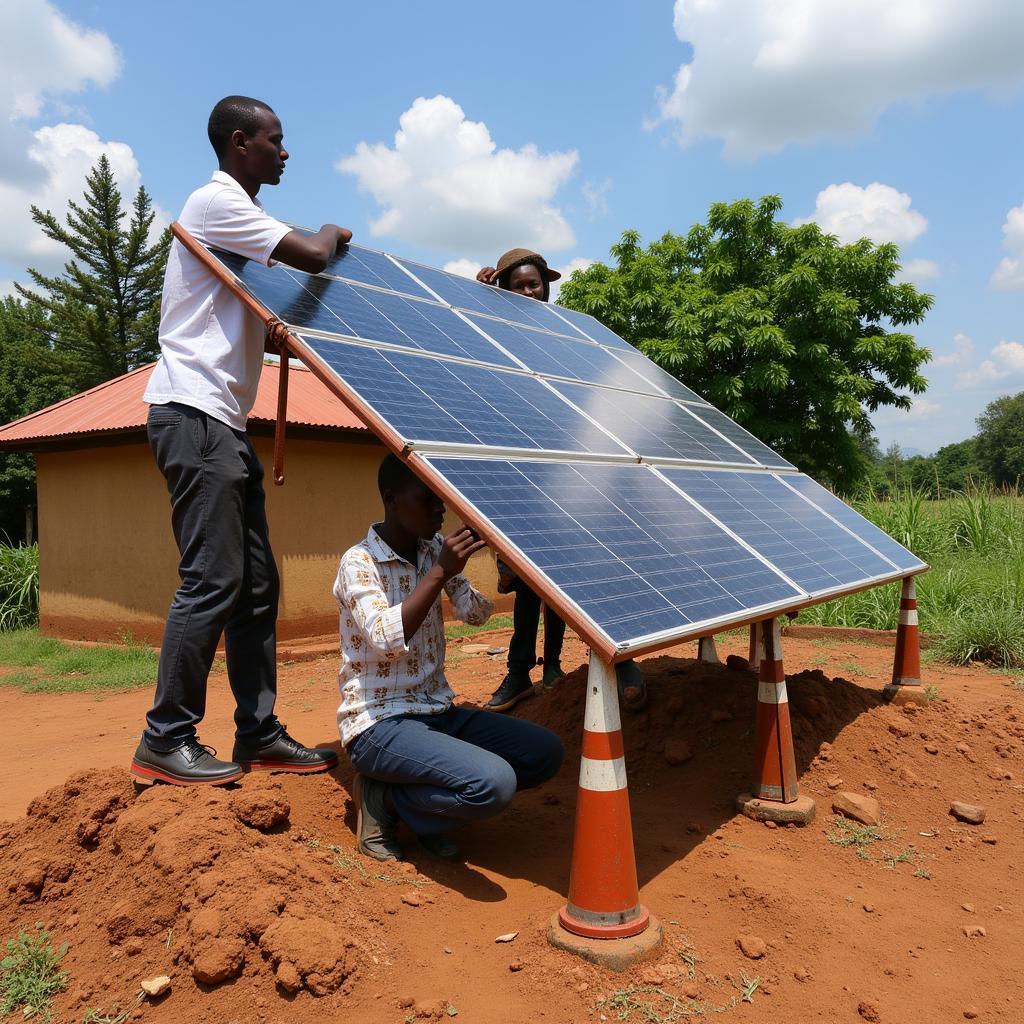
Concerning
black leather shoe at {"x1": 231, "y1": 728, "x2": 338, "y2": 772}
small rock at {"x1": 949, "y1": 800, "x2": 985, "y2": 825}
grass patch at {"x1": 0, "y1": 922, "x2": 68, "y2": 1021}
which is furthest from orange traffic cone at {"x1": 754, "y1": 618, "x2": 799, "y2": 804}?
grass patch at {"x1": 0, "y1": 922, "x2": 68, "y2": 1021}

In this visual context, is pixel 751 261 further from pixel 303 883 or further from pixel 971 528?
pixel 303 883

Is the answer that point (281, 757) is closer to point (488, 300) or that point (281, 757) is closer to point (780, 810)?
point (780, 810)

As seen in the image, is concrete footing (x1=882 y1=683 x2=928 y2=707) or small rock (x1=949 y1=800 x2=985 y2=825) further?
concrete footing (x1=882 y1=683 x2=928 y2=707)

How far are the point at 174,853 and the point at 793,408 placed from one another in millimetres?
17819

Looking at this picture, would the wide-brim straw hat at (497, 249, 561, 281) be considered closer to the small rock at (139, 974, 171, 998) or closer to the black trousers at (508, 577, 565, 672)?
the black trousers at (508, 577, 565, 672)

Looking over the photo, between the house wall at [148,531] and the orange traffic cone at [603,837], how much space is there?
25.1 feet

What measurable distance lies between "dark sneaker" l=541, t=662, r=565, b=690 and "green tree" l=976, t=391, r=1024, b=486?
72048mm

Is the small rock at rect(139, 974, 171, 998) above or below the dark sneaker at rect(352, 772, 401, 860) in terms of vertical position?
below

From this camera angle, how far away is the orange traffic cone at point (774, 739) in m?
3.99

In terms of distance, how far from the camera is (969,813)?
4.13 meters

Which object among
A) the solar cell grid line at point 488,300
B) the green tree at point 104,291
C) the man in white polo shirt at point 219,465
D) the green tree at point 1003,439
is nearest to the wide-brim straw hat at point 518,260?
the solar cell grid line at point 488,300

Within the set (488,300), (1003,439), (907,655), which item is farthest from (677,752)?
(1003,439)

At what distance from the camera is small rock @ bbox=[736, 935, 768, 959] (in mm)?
2785

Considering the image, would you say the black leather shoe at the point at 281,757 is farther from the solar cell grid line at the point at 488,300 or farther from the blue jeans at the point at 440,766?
the solar cell grid line at the point at 488,300
